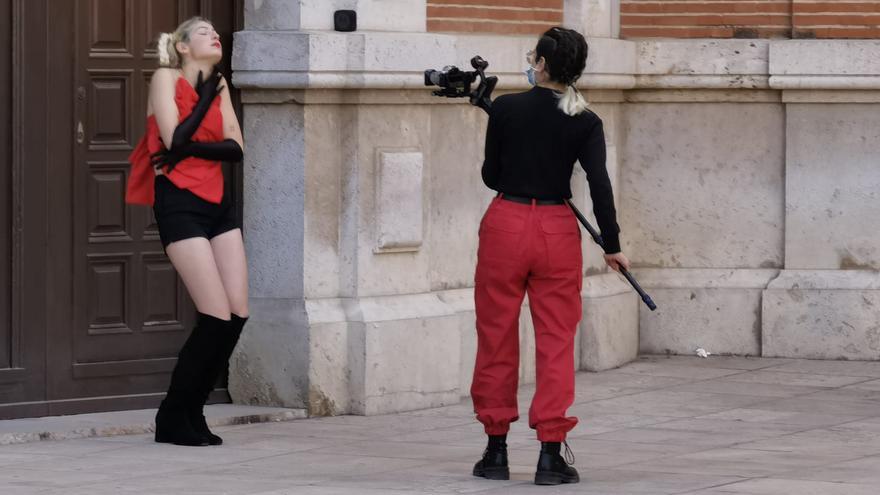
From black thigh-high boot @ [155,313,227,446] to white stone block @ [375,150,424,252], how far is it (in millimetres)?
1466

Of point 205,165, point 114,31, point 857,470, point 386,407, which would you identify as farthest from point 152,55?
point 857,470

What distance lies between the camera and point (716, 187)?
40.1ft

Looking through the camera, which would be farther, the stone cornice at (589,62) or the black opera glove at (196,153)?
the stone cornice at (589,62)

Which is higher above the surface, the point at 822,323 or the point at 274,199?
the point at 274,199

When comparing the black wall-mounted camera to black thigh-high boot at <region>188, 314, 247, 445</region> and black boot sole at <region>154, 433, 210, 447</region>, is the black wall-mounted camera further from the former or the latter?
black boot sole at <region>154, 433, 210, 447</region>

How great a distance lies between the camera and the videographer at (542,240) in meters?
7.78

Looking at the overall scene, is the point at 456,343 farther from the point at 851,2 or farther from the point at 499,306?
the point at 851,2

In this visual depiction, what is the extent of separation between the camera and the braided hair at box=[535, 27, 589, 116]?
7762mm

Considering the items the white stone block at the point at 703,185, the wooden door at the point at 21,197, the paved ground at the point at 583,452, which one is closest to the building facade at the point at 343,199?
the wooden door at the point at 21,197

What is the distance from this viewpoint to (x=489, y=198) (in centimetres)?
1097

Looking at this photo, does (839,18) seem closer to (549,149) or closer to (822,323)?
(822,323)

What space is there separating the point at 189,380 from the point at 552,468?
1779 mm

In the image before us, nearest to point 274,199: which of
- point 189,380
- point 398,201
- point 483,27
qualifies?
point 398,201

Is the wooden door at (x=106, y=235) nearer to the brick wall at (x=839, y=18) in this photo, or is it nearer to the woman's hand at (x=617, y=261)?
the woman's hand at (x=617, y=261)
